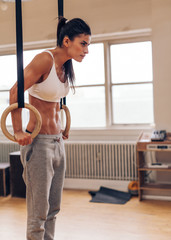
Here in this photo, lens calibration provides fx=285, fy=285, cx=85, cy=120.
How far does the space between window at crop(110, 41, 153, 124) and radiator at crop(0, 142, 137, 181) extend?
1.53 ft

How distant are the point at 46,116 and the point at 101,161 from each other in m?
2.62

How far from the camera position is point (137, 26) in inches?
149

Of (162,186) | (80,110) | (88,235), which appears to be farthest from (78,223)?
(80,110)

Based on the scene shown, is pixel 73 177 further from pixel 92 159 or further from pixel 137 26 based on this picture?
pixel 137 26

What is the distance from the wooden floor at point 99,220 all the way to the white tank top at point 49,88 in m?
1.59

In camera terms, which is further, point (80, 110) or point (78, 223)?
point (80, 110)

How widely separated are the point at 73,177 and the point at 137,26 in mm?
2298

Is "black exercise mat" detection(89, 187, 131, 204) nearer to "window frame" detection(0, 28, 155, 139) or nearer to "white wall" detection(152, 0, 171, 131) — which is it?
"window frame" detection(0, 28, 155, 139)

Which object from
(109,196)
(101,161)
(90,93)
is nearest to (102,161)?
(101,161)

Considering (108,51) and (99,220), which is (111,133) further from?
(99,220)

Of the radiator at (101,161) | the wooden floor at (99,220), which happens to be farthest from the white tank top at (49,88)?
the radiator at (101,161)

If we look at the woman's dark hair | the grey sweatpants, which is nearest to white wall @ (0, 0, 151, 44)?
→ the woman's dark hair

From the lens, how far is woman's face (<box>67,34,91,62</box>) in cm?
145

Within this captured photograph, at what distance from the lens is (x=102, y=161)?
403 centimetres
